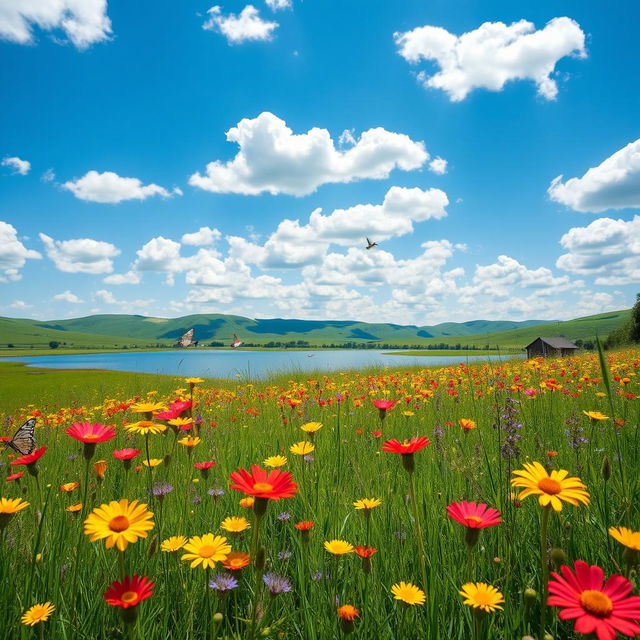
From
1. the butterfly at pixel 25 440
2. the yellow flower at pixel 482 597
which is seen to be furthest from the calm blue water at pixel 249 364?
the butterfly at pixel 25 440

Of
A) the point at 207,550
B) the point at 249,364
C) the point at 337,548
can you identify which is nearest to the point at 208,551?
the point at 207,550

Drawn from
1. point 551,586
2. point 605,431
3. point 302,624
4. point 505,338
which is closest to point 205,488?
point 302,624

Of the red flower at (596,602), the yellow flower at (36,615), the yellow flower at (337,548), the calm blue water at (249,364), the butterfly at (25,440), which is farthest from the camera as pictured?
the calm blue water at (249,364)

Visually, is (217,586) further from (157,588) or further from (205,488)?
(205,488)

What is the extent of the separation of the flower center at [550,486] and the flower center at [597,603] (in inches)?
14.1

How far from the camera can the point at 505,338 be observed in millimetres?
190500

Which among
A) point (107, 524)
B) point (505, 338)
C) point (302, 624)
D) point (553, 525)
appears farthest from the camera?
point (505, 338)

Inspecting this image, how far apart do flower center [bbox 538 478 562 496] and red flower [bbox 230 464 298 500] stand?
81 cm

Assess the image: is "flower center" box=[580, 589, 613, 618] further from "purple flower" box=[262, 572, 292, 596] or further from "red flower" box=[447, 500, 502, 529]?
"purple flower" box=[262, 572, 292, 596]

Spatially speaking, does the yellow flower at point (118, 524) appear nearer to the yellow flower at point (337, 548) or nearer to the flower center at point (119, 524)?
the flower center at point (119, 524)

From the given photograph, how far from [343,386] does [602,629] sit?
25.8ft

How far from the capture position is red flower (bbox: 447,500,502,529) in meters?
1.20

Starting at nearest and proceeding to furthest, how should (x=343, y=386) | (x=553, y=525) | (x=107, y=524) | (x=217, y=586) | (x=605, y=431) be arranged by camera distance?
(x=107, y=524)
(x=217, y=586)
(x=553, y=525)
(x=605, y=431)
(x=343, y=386)

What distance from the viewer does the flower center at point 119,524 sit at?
1185mm
